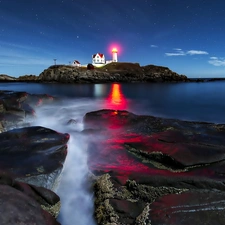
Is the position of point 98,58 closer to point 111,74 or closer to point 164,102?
point 111,74

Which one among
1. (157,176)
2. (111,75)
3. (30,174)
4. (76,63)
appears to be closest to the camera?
(30,174)

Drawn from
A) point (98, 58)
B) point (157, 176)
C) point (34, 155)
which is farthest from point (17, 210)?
point (98, 58)

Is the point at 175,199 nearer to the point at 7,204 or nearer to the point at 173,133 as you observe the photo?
the point at 7,204

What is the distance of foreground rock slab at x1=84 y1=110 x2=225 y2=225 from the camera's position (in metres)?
3.65

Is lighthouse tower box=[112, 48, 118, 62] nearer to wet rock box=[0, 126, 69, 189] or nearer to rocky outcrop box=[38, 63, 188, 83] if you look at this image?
rocky outcrop box=[38, 63, 188, 83]

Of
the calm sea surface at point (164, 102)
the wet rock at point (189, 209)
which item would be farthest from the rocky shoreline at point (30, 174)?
the calm sea surface at point (164, 102)

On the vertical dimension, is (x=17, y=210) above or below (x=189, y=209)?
above

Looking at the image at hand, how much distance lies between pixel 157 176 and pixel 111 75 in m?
98.4

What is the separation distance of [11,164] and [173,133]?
229 inches

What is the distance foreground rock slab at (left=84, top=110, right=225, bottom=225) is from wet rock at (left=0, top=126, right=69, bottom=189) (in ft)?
3.97

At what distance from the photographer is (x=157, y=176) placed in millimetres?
4738

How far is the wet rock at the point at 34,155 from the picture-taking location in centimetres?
460

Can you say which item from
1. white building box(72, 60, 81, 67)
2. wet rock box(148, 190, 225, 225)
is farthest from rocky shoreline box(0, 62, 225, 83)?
wet rock box(148, 190, 225, 225)

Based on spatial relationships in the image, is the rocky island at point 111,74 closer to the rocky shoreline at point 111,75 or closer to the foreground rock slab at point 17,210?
the rocky shoreline at point 111,75
